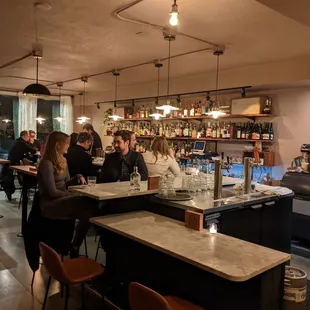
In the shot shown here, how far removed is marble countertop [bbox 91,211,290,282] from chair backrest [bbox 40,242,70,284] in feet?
1.22

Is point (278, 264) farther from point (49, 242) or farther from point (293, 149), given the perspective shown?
point (293, 149)

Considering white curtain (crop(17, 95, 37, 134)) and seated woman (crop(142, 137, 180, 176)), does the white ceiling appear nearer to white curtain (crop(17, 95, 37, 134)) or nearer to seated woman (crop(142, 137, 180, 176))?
seated woman (crop(142, 137, 180, 176))

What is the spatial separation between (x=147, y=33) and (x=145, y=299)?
3064 mm

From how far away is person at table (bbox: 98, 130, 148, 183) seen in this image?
3.73 metres

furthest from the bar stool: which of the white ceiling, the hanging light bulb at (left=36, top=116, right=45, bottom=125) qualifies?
the hanging light bulb at (left=36, top=116, right=45, bottom=125)

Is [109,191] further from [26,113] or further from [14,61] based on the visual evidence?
[26,113]

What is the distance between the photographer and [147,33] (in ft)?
12.5

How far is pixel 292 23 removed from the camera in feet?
11.0

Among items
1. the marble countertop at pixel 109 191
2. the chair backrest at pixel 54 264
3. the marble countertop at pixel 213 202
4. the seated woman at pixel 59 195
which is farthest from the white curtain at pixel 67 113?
the chair backrest at pixel 54 264

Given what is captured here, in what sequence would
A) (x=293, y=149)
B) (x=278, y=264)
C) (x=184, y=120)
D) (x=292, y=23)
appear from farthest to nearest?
(x=184, y=120), (x=293, y=149), (x=292, y=23), (x=278, y=264)

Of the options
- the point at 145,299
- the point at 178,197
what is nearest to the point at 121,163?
the point at 178,197

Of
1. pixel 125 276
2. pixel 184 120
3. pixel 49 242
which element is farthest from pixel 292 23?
pixel 184 120

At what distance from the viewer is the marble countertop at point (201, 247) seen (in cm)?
159

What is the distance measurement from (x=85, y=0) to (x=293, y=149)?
13.0 feet
